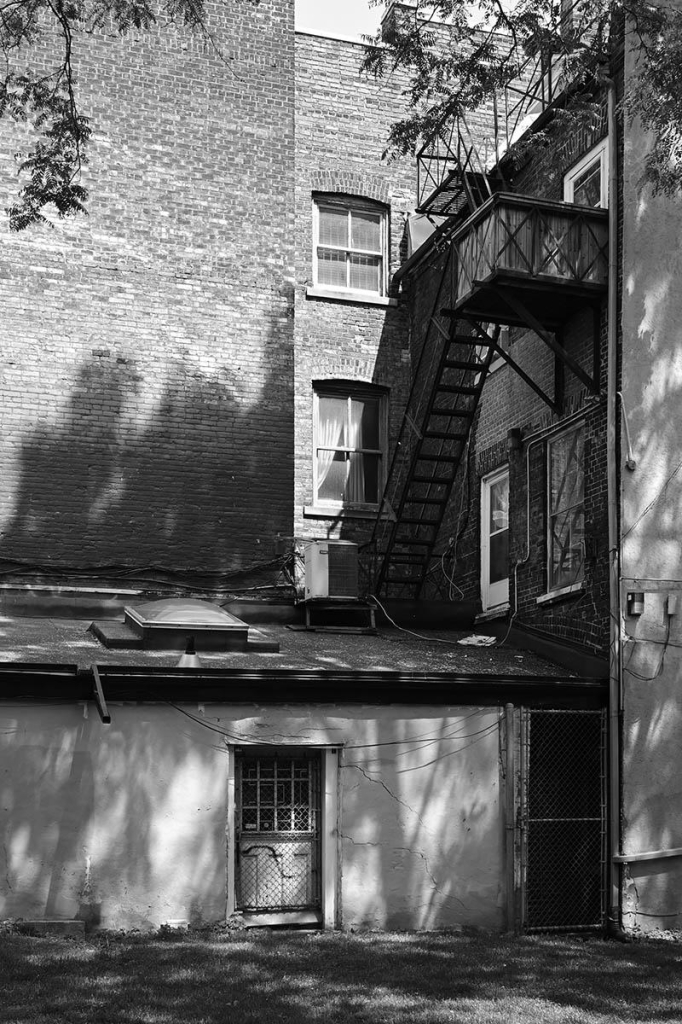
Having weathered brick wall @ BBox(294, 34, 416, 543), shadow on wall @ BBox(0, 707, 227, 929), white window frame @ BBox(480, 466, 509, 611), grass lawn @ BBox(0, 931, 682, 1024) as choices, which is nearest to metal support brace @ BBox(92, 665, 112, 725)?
shadow on wall @ BBox(0, 707, 227, 929)

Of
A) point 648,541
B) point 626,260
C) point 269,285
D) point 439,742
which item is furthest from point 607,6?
point 269,285

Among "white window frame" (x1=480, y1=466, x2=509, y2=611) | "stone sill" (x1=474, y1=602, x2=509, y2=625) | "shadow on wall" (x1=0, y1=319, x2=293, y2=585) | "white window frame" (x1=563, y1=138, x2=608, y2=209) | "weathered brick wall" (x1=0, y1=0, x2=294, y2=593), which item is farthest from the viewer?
"weathered brick wall" (x1=0, y1=0, x2=294, y2=593)

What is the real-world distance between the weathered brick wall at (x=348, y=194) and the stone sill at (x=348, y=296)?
0.19ft

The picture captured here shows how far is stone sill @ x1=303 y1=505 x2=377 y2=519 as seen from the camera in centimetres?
2058

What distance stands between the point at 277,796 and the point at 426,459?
637 centimetres

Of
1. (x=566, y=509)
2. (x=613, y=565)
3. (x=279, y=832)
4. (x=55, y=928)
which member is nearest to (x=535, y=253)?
(x=566, y=509)

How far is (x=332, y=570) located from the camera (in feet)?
62.3

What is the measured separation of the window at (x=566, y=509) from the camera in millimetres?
16445

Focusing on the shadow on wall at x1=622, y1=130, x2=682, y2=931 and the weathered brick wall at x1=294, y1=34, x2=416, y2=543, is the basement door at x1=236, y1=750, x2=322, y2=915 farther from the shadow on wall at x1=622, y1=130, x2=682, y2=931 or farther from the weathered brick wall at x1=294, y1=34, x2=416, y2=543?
the weathered brick wall at x1=294, y1=34, x2=416, y2=543

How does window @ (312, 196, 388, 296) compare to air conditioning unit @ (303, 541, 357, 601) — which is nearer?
air conditioning unit @ (303, 541, 357, 601)

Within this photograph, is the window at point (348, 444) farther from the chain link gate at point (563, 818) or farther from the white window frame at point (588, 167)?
the chain link gate at point (563, 818)

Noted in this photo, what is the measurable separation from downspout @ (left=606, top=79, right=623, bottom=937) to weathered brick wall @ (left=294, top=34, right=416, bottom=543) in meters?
5.85

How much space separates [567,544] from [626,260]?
3555 mm

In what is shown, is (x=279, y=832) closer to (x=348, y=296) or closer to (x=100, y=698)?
(x=100, y=698)
